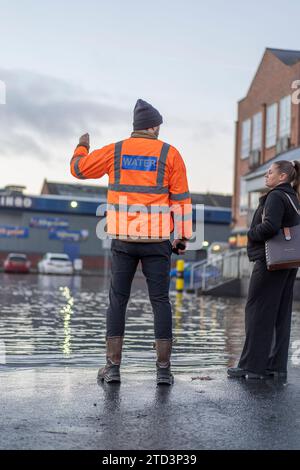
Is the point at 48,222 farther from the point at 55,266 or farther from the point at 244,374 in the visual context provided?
the point at 244,374

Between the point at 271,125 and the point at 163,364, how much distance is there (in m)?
38.6

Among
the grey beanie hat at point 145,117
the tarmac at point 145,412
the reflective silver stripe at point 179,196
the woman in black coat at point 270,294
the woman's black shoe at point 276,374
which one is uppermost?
the grey beanie hat at point 145,117

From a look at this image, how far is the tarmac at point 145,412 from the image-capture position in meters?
3.68

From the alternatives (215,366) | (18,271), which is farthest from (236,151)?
(215,366)

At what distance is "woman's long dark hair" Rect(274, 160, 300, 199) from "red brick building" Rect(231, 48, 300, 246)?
3095 cm

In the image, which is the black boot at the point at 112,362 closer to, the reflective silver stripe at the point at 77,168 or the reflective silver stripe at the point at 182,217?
the reflective silver stripe at the point at 182,217

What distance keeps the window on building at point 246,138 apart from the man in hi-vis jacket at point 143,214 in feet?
135

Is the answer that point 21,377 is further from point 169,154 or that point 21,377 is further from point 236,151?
point 236,151

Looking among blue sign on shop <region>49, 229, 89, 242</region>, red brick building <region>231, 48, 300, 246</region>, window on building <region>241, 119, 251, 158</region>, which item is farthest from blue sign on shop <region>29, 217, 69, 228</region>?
window on building <region>241, 119, 251, 158</region>

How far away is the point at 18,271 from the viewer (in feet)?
160

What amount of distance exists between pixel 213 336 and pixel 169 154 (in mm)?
4631

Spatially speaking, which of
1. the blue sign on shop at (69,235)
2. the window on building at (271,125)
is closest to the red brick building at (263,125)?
the window on building at (271,125)

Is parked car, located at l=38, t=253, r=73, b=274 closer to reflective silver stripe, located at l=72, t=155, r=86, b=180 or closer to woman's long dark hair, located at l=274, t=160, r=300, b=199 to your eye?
woman's long dark hair, located at l=274, t=160, r=300, b=199
